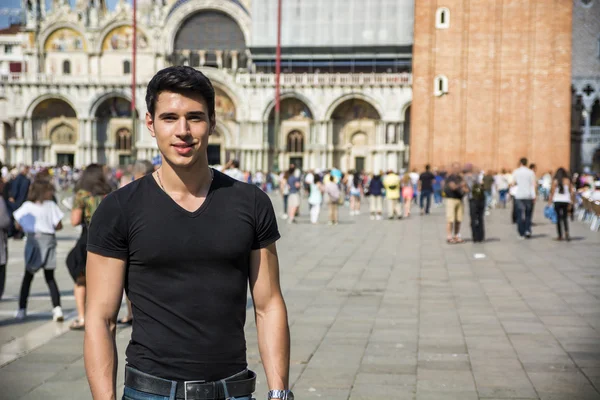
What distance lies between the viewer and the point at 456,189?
17.2 metres

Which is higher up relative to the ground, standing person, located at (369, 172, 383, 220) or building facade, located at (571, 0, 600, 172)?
building facade, located at (571, 0, 600, 172)

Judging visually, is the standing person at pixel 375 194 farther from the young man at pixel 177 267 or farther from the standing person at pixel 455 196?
the young man at pixel 177 267

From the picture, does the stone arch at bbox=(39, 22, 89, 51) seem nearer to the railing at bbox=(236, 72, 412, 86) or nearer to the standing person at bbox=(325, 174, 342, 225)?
the railing at bbox=(236, 72, 412, 86)

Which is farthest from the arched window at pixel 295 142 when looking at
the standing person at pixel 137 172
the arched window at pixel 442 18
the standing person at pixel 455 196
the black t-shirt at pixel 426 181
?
the standing person at pixel 137 172

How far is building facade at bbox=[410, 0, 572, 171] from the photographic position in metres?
38.4

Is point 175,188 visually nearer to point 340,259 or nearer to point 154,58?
point 340,259

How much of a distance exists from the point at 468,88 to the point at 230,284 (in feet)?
125

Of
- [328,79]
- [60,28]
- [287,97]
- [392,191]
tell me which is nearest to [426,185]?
[392,191]

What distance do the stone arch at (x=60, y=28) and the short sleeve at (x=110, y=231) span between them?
2444 inches

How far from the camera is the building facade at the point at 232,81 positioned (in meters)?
57.2

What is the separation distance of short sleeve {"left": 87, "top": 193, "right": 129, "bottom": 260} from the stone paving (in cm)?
342

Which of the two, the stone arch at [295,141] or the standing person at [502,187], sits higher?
the stone arch at [295,141]

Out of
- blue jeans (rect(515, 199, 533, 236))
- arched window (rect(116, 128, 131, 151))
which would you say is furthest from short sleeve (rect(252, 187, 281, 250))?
arched window (rect(116, 128, 131, 151))

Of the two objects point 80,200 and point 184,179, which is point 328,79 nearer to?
point 80,200
